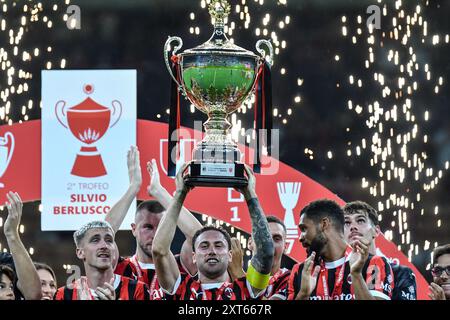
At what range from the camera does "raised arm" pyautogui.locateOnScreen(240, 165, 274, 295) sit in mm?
4785

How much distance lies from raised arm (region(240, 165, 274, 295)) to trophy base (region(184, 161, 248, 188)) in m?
0.03

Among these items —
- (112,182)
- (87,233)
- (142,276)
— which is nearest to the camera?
(87,233)

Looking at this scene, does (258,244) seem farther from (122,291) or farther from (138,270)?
(138,270)

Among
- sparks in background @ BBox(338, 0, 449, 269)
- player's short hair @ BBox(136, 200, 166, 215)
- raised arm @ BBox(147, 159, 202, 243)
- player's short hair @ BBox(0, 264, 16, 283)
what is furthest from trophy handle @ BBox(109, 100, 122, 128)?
player's short hair @ BBox(0, 264, 16, 283)

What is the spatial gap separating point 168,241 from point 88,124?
5.49 feet

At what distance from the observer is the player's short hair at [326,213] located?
541 centimetres

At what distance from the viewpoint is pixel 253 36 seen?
21.8 ft

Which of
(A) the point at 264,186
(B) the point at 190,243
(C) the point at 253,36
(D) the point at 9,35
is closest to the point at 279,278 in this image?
(B) the point at 190,243

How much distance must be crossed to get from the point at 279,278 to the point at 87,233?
80cm

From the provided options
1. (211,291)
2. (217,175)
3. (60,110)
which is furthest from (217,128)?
(60,110)

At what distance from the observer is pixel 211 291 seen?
5.12 meters

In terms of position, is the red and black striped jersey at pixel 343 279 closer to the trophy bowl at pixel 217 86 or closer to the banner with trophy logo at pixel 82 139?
the trophy bowl at pixel 217 86

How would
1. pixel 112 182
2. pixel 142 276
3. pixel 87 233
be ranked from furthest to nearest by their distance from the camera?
pixel 112 182, pixel 142 276, pixel 87 233

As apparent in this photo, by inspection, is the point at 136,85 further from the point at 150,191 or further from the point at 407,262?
the point at 407,262
